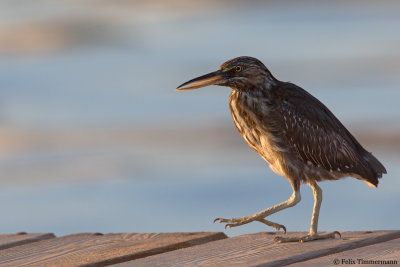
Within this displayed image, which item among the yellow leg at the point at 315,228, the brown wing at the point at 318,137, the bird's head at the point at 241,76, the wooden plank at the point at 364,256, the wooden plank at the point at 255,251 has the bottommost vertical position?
the wooden plank at the point at 364,256

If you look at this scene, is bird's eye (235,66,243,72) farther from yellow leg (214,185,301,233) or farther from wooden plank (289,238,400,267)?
wooden plank (289,238,400,267)

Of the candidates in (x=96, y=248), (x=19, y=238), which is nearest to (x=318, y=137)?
(x=96, y=248)

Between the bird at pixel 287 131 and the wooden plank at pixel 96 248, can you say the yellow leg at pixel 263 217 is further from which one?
the wooden plank at pixel 96 248

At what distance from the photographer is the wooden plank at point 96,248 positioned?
5668 mm

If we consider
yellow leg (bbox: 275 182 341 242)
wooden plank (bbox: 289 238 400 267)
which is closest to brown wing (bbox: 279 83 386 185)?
yellow leg (bbox: 275 182 341 242)

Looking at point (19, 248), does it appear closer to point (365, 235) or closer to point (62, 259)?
point (62, 259)

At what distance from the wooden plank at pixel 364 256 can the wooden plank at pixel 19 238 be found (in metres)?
2.72

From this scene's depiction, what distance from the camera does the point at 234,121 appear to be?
7789 mm

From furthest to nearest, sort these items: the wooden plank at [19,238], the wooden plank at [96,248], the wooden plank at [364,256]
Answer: the wooden plank at [19,238]
the wooden plank at [96,248]
the wooden plank at [364,256]

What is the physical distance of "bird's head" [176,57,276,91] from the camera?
299 inches

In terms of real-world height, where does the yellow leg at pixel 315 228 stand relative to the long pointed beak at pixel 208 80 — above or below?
below

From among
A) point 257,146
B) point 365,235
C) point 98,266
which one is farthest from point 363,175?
point 98,266

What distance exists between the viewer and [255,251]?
5.54 metres

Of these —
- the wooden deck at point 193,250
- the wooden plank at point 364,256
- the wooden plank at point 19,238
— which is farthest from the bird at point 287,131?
the wooden plank at point 364,256
